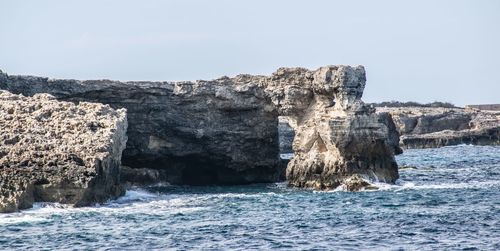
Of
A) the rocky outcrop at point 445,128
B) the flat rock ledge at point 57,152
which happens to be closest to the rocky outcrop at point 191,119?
the flat rock ledge at point 57,152

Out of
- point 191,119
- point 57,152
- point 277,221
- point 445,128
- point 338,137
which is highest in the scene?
point 191,119

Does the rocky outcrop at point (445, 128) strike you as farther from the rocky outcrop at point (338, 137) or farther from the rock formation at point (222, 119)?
the rocky outcrop at point (338, 137)

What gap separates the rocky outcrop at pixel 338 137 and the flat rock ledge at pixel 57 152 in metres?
11.2

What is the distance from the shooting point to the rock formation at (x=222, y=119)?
5475cm

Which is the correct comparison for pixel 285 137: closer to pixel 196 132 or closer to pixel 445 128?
pixel 445 128

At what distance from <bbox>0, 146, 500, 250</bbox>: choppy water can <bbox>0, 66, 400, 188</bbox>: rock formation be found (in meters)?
6.50

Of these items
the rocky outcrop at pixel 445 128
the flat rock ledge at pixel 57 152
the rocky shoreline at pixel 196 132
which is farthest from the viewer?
the rocky outcrop at pixel 445 128

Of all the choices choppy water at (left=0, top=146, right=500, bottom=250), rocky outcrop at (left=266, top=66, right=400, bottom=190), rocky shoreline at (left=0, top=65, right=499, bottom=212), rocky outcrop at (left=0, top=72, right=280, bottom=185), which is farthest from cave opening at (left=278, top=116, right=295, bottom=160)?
choppy water at (left=0, top=146, right=500, bottom=250)

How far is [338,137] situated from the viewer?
52.1 meters

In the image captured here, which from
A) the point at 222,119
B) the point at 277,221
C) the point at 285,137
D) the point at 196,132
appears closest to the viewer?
the point at 277,221

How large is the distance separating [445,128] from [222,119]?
287 feet

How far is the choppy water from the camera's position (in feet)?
100

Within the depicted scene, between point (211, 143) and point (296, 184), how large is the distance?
781 cm

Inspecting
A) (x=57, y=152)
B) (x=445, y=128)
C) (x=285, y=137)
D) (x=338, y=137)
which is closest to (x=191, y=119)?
(x=338, y=137)
